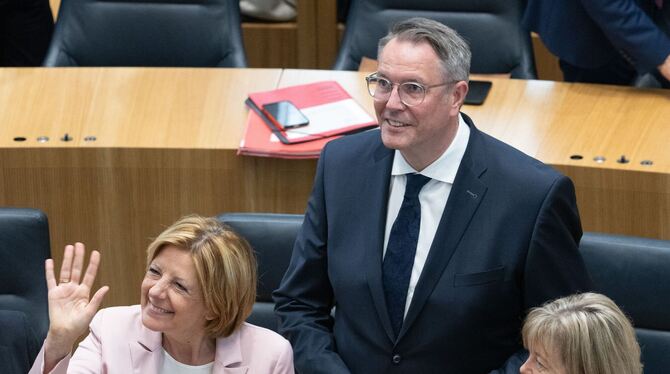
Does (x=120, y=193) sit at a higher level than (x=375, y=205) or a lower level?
lower

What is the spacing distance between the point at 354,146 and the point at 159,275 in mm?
431

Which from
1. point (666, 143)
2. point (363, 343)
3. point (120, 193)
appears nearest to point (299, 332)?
point (363, 343)

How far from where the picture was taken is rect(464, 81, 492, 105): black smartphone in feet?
10.3

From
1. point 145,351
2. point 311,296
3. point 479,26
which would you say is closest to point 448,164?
point 311,296

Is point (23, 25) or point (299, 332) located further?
point (23, 25)

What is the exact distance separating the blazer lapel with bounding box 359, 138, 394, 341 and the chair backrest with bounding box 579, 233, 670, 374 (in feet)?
1.33

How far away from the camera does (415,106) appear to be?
2066mm

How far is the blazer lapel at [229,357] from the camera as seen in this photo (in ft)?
7.13

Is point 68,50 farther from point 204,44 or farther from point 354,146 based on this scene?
point 354,146

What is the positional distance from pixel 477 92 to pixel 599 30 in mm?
381

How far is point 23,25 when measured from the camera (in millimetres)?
3973

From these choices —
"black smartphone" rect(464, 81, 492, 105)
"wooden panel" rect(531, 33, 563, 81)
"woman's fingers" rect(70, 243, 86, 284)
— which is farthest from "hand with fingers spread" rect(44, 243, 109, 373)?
"wooden panel" rect(531, 33, 563, 81)

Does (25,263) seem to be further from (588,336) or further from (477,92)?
(477,92)

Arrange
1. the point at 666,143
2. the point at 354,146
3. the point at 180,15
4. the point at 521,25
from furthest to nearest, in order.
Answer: the point at 180,15 → the point at 521,25 → the point at 666,143 → the point at 354,146
